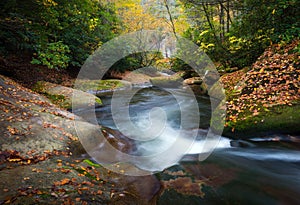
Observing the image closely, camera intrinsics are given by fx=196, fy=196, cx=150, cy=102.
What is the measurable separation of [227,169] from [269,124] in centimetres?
176

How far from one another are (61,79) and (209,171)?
1182 cm

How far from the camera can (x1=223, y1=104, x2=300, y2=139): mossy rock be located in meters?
4.62

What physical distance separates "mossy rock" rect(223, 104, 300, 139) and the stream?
0.16 metres

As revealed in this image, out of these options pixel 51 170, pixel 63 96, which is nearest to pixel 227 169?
pixel 51 170

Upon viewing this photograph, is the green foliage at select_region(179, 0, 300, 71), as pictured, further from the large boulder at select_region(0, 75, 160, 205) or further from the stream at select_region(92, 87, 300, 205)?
the large boulder at select_region(0, 75, 160, 205)

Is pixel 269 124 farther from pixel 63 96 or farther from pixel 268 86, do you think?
pixel 63 96

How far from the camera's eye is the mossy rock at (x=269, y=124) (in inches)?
182

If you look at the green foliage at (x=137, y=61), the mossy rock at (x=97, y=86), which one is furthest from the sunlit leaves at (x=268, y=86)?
the green foliage at (x=137, y=61)

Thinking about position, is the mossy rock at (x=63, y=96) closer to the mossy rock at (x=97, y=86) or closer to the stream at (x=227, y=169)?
the stream at (x=227, y=169)

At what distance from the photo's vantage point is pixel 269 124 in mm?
4785

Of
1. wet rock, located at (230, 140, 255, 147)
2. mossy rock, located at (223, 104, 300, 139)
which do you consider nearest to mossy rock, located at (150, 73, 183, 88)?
mossy rock, located at (223, 104, 300, 139)

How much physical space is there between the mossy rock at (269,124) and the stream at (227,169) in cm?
16

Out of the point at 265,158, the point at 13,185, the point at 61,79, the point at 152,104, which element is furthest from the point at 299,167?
the point at 61,79

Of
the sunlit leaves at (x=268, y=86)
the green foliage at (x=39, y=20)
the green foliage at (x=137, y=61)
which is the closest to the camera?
the sunlit leaves at (x=268, y=86)
